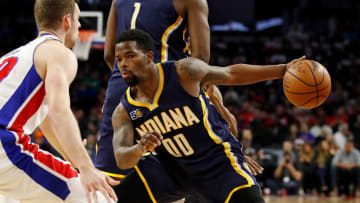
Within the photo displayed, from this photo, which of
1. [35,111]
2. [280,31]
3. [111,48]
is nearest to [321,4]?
[280,31]

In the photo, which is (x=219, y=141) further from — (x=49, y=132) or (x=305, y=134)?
(x=305, y=134)

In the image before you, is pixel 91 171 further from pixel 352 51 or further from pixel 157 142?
pixel 352 51

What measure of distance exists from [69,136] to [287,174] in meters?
9.09

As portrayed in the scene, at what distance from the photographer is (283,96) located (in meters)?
15.3

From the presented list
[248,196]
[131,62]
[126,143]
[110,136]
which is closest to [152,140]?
[126,143]

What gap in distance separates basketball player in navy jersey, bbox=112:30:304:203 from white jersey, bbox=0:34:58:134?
2.11 feet

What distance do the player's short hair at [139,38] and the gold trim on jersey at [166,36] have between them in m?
0.29

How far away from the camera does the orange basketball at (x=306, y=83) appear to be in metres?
3.46

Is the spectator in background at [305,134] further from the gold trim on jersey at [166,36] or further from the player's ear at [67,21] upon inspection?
the player's ear at [67,21]

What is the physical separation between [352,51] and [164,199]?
55.7ft

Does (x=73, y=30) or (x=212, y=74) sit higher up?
(x=73, y=30)

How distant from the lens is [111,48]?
404cm

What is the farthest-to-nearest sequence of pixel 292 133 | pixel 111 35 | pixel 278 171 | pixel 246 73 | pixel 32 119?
pixel 292 133 < pixel 278 171 < pixel 111 35 < pixel 246 73 < pixel 32 119

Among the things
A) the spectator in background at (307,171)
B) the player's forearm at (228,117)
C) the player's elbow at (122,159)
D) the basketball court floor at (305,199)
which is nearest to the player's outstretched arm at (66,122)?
the player's elbow at (122,159)
